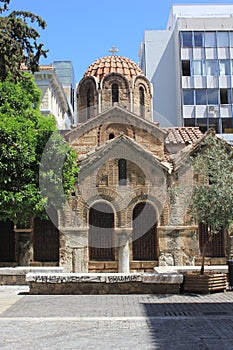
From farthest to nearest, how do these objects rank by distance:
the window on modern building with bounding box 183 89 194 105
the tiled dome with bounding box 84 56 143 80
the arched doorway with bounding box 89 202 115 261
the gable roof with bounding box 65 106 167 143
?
the window on modern building with bounding box 183 89 194 105
the tiled dome with bounding box 84 56 143 80
the gable roof with bounding box 65 106 167 143
the arched doorway with bounding box 89 202 115 261

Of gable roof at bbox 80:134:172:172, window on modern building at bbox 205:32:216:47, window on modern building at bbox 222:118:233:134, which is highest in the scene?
window on modern building at bbox 205:32:216:47

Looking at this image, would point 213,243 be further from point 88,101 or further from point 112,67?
point 112,67

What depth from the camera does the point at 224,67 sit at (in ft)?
150

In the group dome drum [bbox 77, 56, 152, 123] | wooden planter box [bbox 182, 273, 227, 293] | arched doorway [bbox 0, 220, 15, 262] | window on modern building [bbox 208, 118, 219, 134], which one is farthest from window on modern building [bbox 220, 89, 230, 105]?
wooden planter box [bbox 182, 273, 227, 293]

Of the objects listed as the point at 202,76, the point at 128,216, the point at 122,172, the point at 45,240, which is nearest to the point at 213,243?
the point at 128,216

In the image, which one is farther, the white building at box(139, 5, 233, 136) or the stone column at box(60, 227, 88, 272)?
the white building at box(139, 5, 233, 136)

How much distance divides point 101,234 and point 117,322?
39.4ft

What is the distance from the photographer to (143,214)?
2211 cm

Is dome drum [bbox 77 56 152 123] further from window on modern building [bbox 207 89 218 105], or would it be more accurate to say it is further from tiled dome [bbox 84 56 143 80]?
window on modern building [bbox 207 89 218 105]

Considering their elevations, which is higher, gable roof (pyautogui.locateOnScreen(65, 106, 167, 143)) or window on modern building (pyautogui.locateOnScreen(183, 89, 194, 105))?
window on modern building (pyautogui.locateOnScreen(183, 89, 194, 105))

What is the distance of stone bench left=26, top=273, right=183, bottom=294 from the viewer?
14.3m

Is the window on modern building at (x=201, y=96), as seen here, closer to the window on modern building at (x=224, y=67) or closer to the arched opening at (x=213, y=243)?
the window on modern building at (x=224, y=67)

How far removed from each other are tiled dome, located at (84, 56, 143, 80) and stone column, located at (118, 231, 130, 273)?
11072 millimetres

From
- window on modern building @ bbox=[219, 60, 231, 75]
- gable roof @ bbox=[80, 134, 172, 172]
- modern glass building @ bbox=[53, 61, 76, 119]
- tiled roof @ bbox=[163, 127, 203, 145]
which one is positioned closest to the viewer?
gable roof @ bbox=[80, 134, 172, 172]
